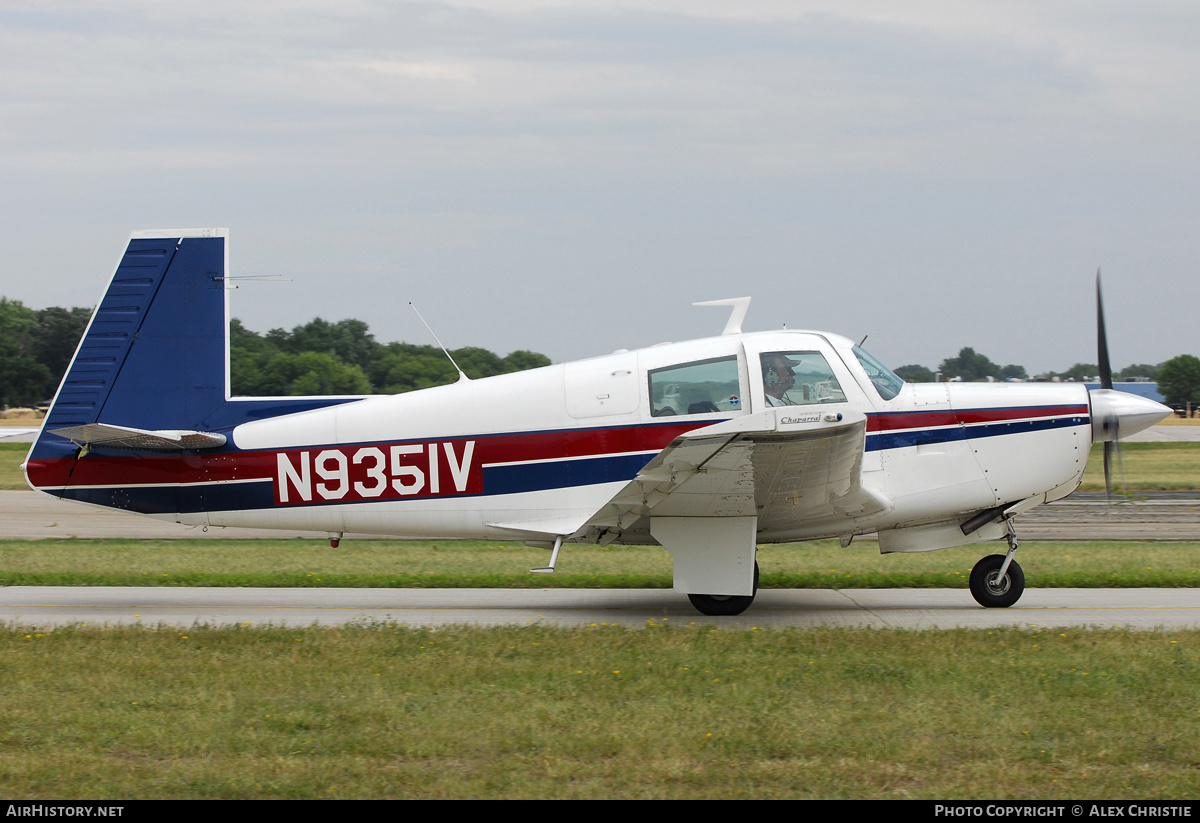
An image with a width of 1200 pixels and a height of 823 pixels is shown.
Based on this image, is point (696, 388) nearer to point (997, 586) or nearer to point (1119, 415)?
point (997, 586)

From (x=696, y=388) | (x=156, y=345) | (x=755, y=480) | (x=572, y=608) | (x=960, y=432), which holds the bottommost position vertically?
(x=572, y=608)

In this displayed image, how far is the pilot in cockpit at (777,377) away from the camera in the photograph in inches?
363

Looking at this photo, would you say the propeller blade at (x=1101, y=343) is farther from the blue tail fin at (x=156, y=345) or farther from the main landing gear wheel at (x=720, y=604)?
the blue tail fin at (x=156, y=345)

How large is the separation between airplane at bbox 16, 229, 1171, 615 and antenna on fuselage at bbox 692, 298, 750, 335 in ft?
0.07

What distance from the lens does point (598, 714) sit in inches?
243

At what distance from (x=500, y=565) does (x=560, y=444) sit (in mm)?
Result: 4343

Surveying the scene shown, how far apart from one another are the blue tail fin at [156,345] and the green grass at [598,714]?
258 cm

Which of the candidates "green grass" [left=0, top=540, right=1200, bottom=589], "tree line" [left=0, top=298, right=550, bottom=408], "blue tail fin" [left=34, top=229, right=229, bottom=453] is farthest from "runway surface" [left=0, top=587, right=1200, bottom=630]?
"tree line" [left=0, top=298, right=550, bottom=408]

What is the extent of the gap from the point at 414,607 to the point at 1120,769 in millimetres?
6862

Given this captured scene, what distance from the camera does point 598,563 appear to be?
13727mm

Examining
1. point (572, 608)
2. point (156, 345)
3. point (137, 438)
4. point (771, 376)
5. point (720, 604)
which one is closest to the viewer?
point (771, 376)

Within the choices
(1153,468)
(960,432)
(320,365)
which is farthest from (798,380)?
(1153,468)

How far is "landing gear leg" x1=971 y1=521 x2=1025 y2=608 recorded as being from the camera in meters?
9.96
